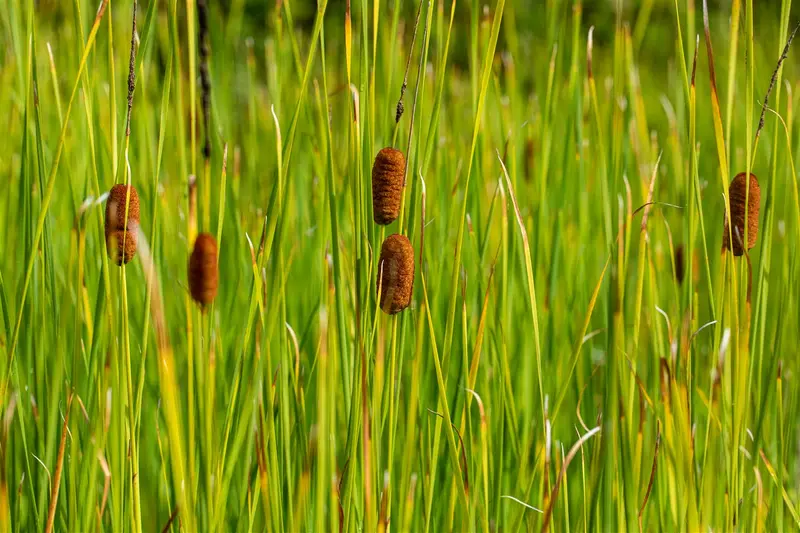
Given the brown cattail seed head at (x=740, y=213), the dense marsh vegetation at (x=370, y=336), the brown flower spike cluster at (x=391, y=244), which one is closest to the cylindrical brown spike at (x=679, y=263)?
the dense marsh vegetation at (x=370, y=336)

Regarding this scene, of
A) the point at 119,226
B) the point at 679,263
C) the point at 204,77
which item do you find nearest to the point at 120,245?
the point at 119,226

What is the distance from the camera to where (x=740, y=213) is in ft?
2.67

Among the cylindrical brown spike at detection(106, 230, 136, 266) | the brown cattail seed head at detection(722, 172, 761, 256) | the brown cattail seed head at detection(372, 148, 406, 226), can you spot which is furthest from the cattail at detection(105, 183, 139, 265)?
the brown cattail seed head at detection(722, 172, 761, 256)

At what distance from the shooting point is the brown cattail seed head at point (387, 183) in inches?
27.1

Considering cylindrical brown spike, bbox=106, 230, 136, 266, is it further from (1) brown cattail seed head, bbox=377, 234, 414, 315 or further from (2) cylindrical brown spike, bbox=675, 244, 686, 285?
(2) cylindrical brown spike, bbox=675, 244, 686, 285

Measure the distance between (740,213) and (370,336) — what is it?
40 centimetres

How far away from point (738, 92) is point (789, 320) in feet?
5.53

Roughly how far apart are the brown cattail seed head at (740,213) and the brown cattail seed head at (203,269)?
496 millimetres

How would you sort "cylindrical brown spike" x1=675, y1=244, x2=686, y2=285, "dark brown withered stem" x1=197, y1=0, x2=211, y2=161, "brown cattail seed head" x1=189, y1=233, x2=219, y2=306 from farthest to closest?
1. "cylindrical brown spike" x1=675, y1=244, x2=686, y2=285
2. "dark brown withered stem" x1=197, y1=0, x2=211, y2=161
3. "brown cattail seed head" x1=189, y1=233, x2=219, y2=306

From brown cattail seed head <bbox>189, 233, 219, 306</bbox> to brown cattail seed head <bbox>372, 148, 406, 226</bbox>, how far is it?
159 millimetres

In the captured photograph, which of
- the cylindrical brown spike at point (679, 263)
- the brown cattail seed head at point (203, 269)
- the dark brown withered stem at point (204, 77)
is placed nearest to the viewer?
the brown cattail seed head at point (203, 269)

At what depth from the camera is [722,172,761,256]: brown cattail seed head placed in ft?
2.67

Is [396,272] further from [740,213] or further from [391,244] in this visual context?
[740,213]

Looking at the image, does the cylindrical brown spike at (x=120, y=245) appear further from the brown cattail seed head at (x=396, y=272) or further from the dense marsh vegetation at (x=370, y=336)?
the brown cattail seed head at (x=396, y=272)
